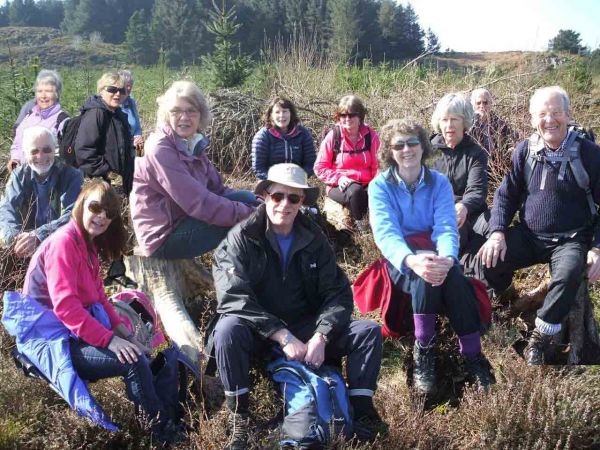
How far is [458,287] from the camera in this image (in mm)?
3252

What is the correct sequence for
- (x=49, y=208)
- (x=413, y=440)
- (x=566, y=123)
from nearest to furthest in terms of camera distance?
(x=413, y=440) → (x=566, y=123) → (x=49, y=208)

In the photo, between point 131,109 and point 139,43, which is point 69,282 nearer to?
point 131,109

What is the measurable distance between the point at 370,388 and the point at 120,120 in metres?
3.87

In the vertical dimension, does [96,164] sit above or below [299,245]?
above

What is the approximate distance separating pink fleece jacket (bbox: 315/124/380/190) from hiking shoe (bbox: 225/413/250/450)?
141 inches

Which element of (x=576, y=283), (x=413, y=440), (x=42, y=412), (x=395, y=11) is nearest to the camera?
(x=413, y=440)

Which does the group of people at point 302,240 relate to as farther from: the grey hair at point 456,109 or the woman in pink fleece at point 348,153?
the woman in pink fleece at point 348,153

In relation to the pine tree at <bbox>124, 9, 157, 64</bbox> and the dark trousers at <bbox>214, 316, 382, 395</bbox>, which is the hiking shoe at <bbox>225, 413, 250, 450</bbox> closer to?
the dark trousers at <bbox>214, 316, 382, 395</bbox>

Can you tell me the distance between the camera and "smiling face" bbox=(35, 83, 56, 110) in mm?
5652

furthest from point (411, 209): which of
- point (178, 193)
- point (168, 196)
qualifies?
point (168, 196)

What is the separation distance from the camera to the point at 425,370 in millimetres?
3305

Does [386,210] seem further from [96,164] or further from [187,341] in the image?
[96,164]

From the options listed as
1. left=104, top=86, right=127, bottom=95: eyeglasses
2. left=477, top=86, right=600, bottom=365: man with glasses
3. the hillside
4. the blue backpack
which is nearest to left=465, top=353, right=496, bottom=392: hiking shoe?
→ left=477, top=86, right=600, bottom=365: man with glasses

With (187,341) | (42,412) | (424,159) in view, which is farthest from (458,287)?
(42,412)
